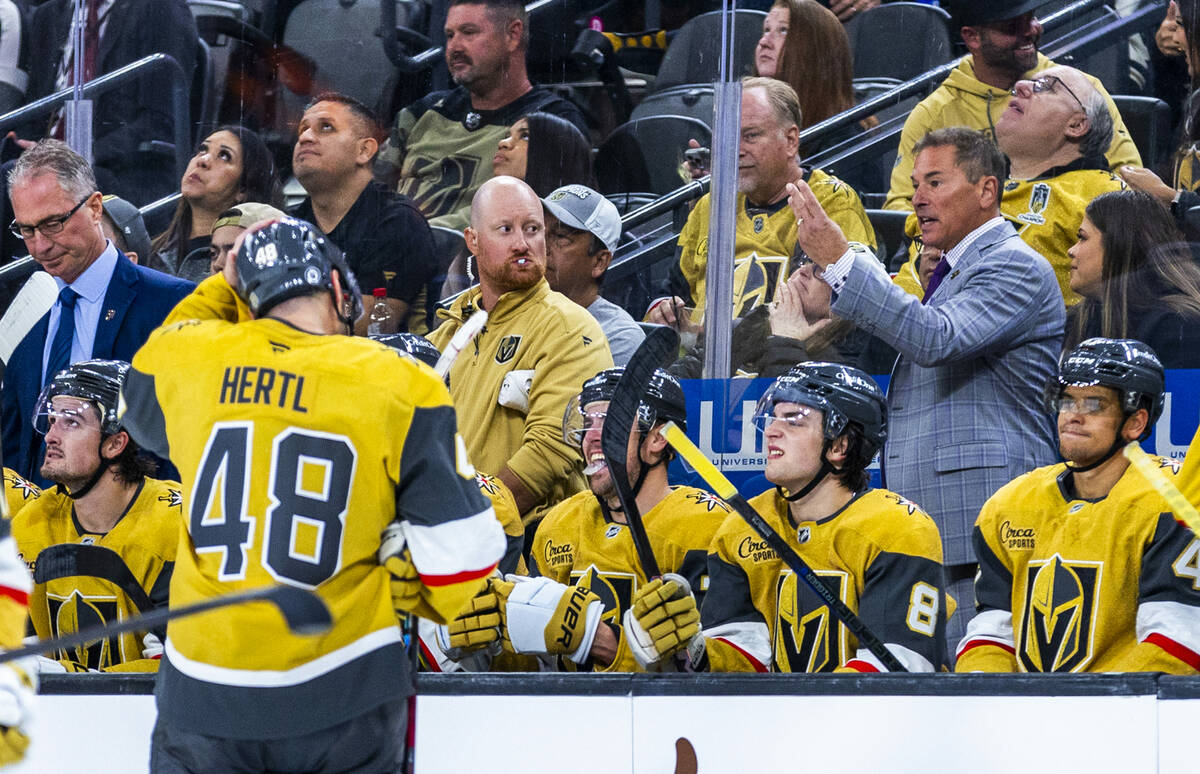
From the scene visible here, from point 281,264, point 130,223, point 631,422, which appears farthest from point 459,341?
point 130,223

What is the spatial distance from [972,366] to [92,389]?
6.90ft

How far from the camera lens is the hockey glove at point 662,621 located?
3305 millimetres

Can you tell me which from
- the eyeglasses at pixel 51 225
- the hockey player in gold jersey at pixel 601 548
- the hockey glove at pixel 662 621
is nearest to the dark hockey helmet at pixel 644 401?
the hockey player in gold jersey at pixel 601 548

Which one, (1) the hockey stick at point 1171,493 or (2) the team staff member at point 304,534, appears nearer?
(2) the team staff member at point 304,534

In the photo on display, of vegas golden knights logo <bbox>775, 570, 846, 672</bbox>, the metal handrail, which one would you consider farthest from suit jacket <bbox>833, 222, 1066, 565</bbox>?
the metal handrail

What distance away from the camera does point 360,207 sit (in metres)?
4.69

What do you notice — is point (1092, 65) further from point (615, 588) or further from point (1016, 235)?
point (615, 588)

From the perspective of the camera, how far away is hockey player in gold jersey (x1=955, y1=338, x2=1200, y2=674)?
3.09m

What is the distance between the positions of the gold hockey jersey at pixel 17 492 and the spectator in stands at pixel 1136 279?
2.60 m

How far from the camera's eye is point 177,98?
5.07m

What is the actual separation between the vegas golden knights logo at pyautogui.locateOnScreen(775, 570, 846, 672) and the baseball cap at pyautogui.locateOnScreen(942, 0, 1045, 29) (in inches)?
62.0

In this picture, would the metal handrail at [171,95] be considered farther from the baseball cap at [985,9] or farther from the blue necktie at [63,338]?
the baseball cap at [985,9]

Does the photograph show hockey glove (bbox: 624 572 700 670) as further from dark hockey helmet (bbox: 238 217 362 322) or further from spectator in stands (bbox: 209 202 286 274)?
spectator in stands (bbox: 209 202 286 274)

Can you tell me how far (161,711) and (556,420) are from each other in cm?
170
